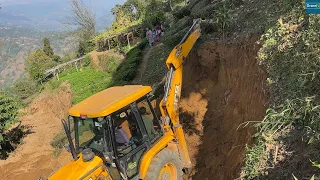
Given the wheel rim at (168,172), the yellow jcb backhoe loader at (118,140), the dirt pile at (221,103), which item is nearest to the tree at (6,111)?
the dirt pile at (221,103)

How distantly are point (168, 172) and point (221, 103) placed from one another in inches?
108

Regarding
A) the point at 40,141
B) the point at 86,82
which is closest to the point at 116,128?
the point at 40,141

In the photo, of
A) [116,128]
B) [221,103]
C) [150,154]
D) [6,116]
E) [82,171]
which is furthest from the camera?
[6,116]

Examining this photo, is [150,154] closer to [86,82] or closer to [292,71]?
[292,71]

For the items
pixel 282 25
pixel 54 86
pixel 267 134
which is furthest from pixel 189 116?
pixel 54 86

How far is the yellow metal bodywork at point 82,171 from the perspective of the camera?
18.8 feet

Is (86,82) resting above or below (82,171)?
below

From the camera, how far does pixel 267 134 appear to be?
5.08 m

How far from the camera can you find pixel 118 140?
5961 mm

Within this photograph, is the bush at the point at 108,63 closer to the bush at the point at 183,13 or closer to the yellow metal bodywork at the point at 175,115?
the bush at the point at 183,13

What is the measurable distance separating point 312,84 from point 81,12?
38828 millimetres

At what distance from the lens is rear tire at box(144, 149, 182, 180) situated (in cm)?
643

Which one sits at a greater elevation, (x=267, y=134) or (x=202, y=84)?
(x=267, y=134)

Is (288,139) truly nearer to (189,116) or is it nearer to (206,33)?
(189,116)
